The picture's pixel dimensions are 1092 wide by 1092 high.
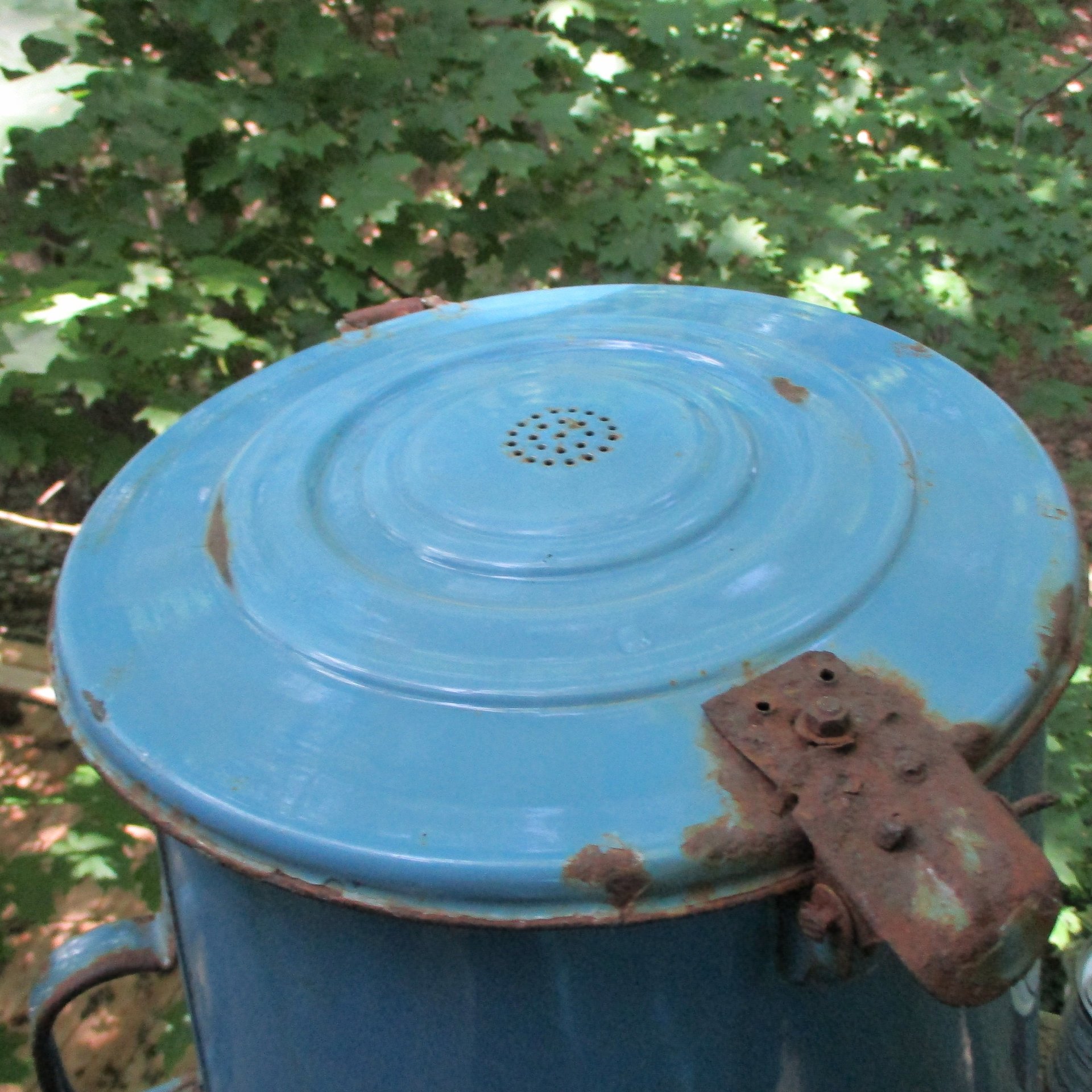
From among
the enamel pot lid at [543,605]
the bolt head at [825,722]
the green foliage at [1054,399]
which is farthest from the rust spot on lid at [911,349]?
the green foliage at [1054,399]

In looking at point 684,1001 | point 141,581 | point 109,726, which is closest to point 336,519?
point 141,581

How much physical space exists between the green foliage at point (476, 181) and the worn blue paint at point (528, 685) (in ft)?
3.21

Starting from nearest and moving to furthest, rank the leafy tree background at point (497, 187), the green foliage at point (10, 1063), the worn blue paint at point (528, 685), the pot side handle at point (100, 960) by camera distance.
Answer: the worn blue paint at point (528, 685)
the pot side handle at point (100, 960)
the green foliage at point (10, 1063)
the leafy tree background at point (497, 187)

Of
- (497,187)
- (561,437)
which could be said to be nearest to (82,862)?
(561,437)

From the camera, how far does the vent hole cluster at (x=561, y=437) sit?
4.05ft

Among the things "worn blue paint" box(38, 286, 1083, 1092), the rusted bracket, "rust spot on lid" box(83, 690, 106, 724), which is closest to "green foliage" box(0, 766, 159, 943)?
"worn blue paint" box(38, 286, 1083, 1092)

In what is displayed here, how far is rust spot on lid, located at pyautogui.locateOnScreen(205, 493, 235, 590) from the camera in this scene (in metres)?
1.14

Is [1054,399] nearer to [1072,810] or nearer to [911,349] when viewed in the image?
[1072,810]

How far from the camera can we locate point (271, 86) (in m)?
2.70

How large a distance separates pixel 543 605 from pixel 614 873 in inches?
11.6

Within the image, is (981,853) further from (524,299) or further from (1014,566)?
(524,299)

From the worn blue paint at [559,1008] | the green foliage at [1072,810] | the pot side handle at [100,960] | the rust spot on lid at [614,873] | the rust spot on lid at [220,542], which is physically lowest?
the green foliage at [1072,810]

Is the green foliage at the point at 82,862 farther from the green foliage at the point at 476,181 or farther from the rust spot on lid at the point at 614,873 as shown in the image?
the rust spot on lid at the point at 614,873

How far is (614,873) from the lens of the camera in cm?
82
